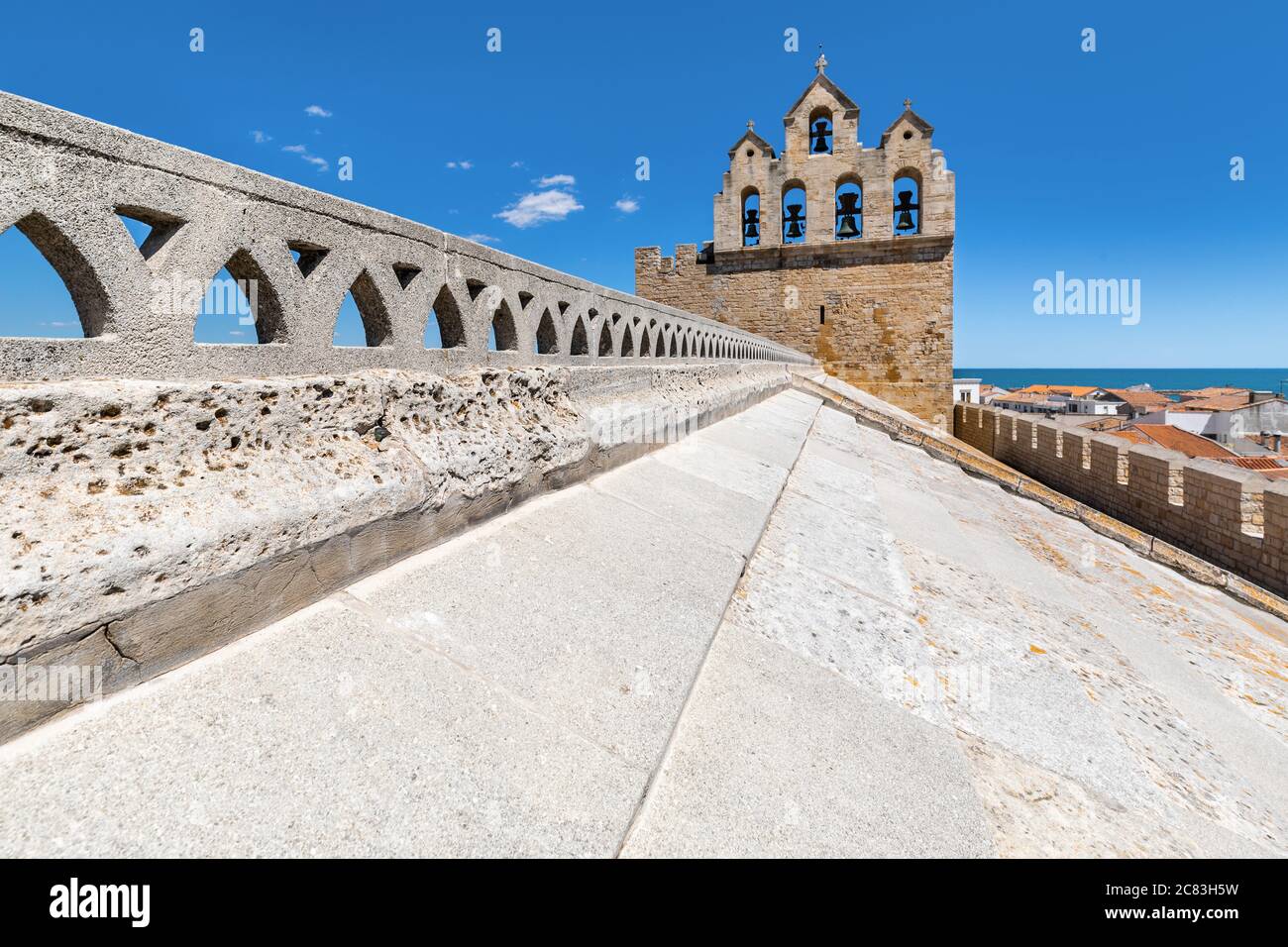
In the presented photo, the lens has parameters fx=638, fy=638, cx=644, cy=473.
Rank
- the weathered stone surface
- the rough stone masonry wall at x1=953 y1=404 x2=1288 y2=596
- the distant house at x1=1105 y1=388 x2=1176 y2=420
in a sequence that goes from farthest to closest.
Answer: the distant house at x1=1105 y1=388 x2=1176 y2=420 → the rough stone masonry wall at x1=953 y1=404 x2=1288 y2=596 → the weathered stone surface

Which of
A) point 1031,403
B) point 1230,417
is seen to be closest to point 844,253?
point 1230,417

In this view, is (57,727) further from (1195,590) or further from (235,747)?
(1195,590)

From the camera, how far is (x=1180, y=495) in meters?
8.95

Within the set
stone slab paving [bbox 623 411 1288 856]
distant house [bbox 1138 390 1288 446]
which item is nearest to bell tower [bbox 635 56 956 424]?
stone slab paving [bbox 623 411 1288 856]

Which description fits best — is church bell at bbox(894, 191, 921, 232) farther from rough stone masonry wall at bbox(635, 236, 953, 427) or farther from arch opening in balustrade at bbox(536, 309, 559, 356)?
arch opening in balustrade at bbox(536, 309, 559, 356)

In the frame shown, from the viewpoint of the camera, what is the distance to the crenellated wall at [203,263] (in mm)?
1087

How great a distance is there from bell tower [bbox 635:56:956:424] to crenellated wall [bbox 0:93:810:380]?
19048 mm

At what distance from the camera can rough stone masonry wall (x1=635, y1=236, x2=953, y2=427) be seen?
18953 millimetres

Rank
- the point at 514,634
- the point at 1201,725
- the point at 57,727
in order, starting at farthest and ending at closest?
the point at 1201,725, the point at 514,634, the point at 57,727

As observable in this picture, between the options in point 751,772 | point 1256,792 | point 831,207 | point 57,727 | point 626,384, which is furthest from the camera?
point 831,207

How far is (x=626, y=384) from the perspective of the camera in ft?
11.5

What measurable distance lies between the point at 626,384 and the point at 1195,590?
4.17 meters

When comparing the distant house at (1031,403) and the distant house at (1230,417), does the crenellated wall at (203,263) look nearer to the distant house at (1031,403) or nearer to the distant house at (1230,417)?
the distant house at (1230,417)

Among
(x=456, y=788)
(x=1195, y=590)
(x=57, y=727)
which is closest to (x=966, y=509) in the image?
(x=1195, y=590)
